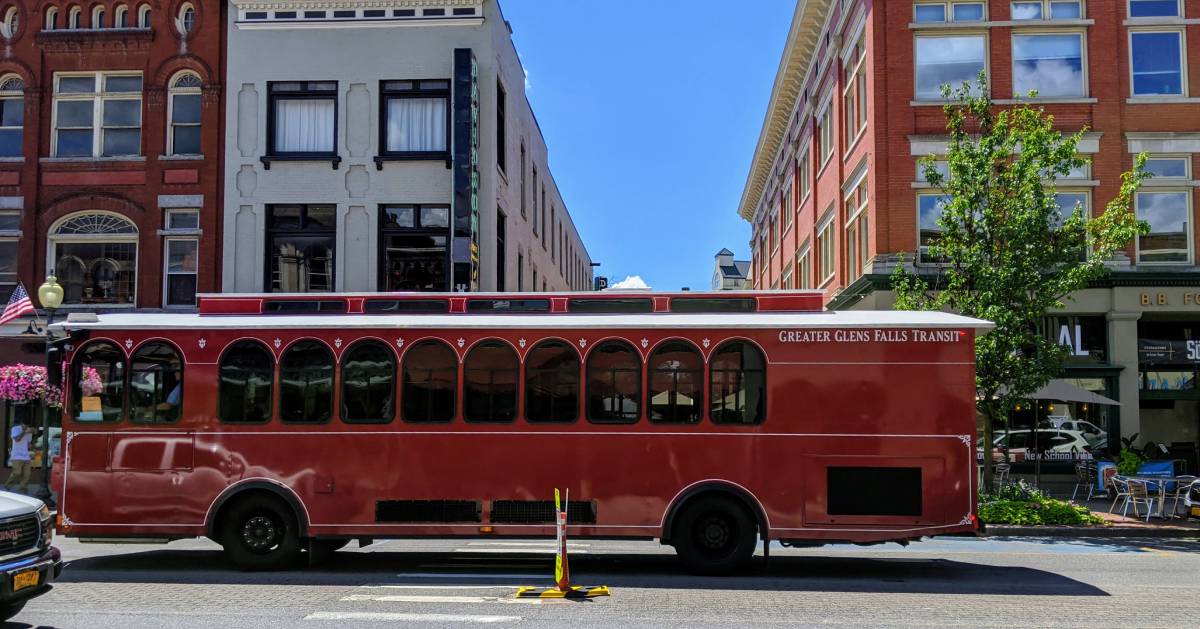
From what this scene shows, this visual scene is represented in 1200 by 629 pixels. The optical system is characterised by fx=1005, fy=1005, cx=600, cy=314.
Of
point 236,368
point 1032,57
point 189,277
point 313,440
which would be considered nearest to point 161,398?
point 236,368

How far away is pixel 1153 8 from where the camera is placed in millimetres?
25188

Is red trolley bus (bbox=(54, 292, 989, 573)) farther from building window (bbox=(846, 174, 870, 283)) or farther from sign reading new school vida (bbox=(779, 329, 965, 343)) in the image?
building window (bbox=(846, 174, 870, 283))

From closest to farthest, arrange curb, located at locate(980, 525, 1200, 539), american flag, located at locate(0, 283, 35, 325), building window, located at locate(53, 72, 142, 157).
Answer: curb, located at locate(980, 525, 1200, 539) → american flag, located at locate(0, 283, 35, 325) → building window, located at locate(53, 72, 142, 157)

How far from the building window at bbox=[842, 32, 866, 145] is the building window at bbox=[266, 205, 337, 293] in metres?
14.2

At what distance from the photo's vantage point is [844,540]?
11523 mm

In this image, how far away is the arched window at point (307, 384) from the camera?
12258 mm

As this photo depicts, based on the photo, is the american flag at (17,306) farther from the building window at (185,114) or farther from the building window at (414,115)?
the building window at (414,115)

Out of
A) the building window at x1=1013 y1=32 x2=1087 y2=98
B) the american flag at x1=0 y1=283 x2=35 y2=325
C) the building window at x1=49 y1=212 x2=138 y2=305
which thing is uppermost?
the building window at x1=1013 y1=32 x2=1087 y2=98

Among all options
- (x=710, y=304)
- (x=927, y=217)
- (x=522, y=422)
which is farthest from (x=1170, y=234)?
(x=522, y=422)

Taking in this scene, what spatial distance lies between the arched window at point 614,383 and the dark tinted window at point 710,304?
0.85 meters

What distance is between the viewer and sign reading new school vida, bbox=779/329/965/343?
11.8 metres

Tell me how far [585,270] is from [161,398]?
167 feet

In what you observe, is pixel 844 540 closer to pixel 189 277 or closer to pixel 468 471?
pixel 468 471

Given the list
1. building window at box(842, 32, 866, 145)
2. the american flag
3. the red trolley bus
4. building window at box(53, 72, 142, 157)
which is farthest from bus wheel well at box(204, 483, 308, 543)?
building window at box(842, 32, 866, 145)
